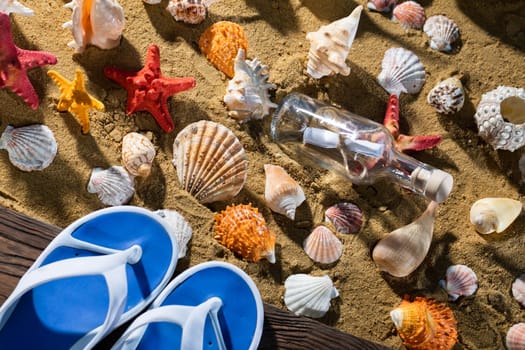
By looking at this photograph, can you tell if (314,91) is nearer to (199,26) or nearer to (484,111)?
(199,26)

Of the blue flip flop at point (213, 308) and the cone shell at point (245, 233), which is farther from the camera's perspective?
the cone shell at point (245, 233)

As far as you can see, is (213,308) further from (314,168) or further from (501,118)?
(501,118)

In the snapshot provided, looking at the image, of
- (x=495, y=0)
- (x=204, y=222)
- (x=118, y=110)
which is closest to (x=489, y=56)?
(x=495, y=0)

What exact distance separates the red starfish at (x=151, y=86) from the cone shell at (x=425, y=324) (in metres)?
0.88

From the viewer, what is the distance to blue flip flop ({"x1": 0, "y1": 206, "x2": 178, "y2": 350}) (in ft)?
5.03

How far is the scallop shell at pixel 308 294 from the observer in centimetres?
178

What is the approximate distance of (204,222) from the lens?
182 cm

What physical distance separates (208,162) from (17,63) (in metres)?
0.59

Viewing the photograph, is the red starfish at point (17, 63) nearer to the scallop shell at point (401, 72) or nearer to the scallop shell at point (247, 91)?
the scallop shell at point (247, 91)

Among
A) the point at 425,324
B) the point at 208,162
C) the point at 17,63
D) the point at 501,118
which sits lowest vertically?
the point at 425,324

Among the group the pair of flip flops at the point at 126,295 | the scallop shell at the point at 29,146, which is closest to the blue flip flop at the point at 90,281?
the pair of flip flops at the point at 126,295

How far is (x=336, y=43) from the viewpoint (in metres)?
1.85

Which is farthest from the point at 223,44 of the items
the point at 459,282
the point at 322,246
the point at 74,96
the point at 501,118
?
the point at 459,282

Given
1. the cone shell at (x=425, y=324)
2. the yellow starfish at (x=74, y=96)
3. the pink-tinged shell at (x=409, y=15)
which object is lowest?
the cone shell at (x=425, y=324)
